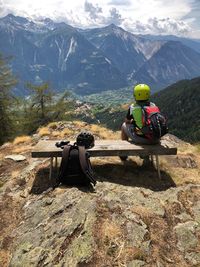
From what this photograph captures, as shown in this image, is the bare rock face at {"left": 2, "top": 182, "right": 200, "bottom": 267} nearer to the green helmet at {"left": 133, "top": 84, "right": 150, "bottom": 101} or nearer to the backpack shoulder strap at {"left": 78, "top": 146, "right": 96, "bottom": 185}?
the backpack shoulder strap at {"left": 78, "top": 146, "right": 96, "bottom": 185}

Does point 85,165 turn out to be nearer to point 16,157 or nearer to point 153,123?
point 153,123

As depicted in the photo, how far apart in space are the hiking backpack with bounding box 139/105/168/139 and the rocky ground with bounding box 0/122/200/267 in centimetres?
162

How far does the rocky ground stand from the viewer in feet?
22.2

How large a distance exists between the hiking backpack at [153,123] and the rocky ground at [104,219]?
1621 mm

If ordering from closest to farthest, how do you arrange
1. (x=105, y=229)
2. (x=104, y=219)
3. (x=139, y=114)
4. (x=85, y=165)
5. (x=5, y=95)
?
(x=105, y=229), (x=104, y=219), (x=85, y=165), (x=139, y=114), (x=5, y=95)

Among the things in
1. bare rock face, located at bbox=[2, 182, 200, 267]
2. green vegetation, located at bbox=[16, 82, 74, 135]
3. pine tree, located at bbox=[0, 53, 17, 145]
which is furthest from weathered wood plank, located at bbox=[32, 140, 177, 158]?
green vegetation, located at bbox=[16, 82, 74, 135]

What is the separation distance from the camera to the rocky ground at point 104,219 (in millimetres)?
6773

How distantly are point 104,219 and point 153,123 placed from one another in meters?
4.52

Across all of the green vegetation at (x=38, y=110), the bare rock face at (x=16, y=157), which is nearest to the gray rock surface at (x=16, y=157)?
the bare rock face at (x=16, y=157)

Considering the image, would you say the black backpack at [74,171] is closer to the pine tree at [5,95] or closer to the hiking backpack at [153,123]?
the hiking backpack at [153,123]

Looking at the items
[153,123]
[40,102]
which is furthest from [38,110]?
[153,123]

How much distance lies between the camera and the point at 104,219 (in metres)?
7.88

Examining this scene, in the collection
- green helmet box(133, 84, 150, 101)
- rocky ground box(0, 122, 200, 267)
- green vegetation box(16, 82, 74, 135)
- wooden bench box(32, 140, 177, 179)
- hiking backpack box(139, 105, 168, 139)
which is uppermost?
green helmet box(133, 84, 150, 101)

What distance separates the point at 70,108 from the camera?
151 ft
